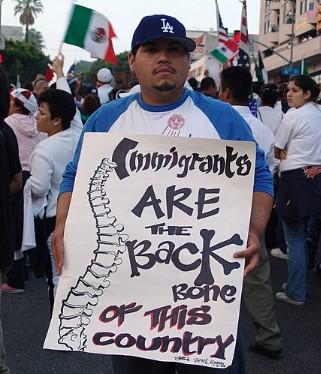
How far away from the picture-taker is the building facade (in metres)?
53.1

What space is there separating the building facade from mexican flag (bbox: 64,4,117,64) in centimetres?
4235

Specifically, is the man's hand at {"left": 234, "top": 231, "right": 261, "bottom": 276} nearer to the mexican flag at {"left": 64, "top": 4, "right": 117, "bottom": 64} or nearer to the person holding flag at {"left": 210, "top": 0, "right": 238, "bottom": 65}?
the mexican flag at {"left": 64, "top": 4, "right": 117, "bottom": 64}

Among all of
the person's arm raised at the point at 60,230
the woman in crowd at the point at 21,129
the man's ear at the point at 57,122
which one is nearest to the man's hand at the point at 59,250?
the person's arm raised at the point at 60,230

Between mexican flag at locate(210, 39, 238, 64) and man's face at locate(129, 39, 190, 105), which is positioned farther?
mexican flag at locate(210, 39, 238, 64)

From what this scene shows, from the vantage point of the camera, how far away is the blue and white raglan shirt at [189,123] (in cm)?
229

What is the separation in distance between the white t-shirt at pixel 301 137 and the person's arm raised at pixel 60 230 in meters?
3.07

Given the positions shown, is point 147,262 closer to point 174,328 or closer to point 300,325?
point 174,328

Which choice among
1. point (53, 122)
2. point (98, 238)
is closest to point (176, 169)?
point (98, 238)

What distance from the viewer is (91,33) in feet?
21.6

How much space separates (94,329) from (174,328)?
263mm

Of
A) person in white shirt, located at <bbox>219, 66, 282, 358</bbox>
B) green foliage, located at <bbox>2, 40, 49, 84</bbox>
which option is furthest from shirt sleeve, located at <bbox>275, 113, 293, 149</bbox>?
green foliage, located at <bbox>2, 40, 49, 84</bbox>

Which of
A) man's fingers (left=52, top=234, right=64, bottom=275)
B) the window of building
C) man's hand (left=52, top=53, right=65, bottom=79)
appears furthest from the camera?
the window of building

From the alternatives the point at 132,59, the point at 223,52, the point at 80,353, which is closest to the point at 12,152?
the point at 132,59

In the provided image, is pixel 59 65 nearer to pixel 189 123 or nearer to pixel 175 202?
pixel 189 123
